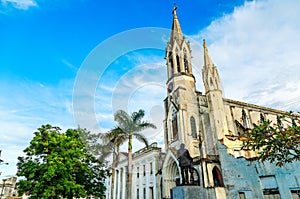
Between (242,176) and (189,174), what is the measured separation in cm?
869

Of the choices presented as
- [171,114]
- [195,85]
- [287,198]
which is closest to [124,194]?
[171,114]

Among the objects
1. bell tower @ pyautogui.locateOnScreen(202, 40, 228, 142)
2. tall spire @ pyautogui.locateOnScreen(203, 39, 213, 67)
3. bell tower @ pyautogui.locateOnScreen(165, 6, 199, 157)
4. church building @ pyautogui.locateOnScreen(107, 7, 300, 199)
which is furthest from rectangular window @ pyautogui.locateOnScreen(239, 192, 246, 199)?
tall spire @ pyautogui.locateOnScreen(203, 39, 213, 67)

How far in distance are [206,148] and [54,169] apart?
60.2ft

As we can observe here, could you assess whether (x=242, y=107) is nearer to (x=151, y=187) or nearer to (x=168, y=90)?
(x=168, y=90)

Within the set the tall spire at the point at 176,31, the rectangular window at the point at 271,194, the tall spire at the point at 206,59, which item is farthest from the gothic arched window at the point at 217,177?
the tall spire at the point at 176,31

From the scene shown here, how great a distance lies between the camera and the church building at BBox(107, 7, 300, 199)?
16.8 meters

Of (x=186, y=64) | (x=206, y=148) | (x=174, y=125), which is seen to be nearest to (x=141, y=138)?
(x=174, y=125)

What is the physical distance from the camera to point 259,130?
10008 mm

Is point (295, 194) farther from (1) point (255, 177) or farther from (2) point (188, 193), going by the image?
(2) point (188, 193)

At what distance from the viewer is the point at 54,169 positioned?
1418 centimetres

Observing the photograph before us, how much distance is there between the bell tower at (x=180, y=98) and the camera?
26155 millimetres

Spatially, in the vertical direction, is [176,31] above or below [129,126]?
above

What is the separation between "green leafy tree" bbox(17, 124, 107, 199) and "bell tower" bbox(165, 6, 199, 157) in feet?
40.3

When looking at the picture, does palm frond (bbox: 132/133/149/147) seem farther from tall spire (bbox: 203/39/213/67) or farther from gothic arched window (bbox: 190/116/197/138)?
tall spire (bbox: 203/39/213/67)
